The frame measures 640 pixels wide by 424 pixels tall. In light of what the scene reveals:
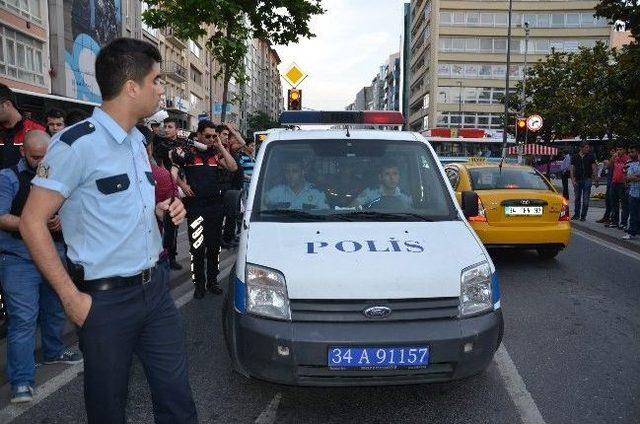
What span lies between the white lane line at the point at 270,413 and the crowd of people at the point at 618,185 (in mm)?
9561

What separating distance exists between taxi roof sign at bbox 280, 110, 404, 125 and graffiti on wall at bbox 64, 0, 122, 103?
2525 centimetres

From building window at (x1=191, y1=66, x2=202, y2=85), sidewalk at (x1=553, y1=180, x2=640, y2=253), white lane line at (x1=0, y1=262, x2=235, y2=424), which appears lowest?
white lane line at (x1=0, y1=262, x2=235, y2=424)

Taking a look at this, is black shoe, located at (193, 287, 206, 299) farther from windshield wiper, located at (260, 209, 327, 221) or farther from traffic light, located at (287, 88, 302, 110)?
traffic light, located at (287, 88, 302, 110)

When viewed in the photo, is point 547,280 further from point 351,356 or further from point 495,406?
point 351,356

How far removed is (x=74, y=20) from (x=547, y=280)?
3035 cm

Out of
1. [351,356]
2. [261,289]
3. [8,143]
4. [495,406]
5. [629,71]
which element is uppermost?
[629,71]

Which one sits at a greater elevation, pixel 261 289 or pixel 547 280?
pixel 261 289

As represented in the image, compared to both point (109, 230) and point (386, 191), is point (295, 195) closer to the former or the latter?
point (386, 191)

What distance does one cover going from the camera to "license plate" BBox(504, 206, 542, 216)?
313 inches

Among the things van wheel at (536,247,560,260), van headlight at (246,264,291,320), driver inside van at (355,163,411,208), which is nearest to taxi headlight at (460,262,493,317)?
driver inside van at (355,163,411,208)

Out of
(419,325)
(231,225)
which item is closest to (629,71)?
(231,225)

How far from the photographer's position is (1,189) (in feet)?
12.0

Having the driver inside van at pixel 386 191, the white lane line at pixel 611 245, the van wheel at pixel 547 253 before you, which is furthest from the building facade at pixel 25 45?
the driver inside van at pixel 386 191

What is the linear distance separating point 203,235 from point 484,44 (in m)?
70.8
